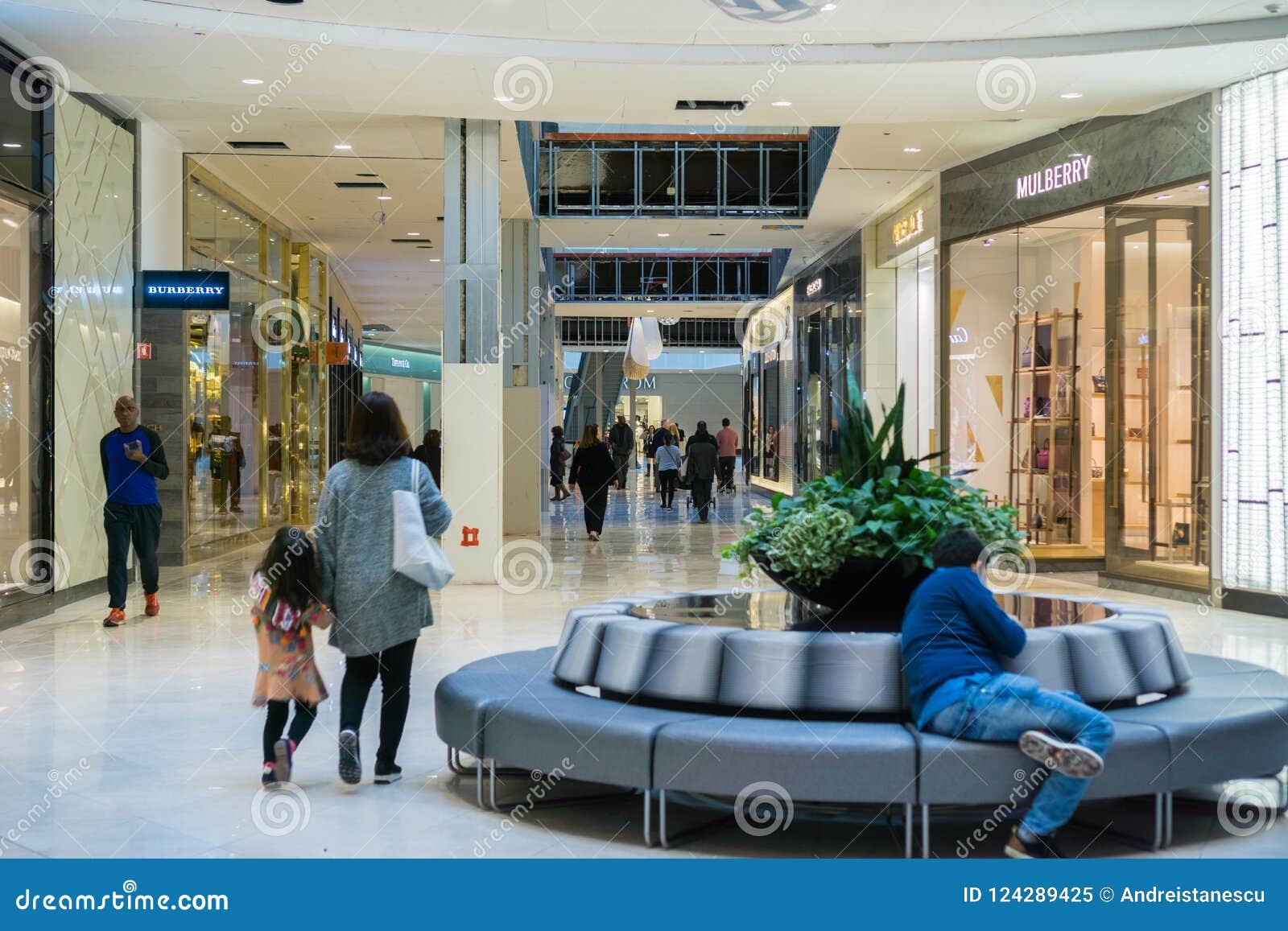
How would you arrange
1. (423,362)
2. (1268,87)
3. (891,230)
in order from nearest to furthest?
(1268,87) → (891,230) → (423,362)

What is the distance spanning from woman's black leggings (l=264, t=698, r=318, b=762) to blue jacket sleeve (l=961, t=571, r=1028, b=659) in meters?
2.42

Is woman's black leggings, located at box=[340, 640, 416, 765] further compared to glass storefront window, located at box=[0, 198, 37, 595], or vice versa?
glass storefront window, located at box=[0, 198, 37, 595]

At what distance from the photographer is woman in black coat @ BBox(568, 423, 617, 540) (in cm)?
1617

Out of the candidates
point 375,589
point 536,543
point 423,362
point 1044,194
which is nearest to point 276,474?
point 536,543

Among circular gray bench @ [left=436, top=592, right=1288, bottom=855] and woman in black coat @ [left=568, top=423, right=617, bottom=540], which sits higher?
woman in black coat @ [left=568, top=423, right=617, bottom=540]

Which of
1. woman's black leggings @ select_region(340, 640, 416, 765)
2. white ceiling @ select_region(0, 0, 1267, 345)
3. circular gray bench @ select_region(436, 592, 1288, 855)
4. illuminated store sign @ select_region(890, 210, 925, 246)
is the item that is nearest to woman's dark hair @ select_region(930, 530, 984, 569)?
circular gray bench @ select_region(436, 592, 1288, 855)

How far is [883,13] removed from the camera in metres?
8.94

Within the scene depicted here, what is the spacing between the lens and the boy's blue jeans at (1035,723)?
3.86m

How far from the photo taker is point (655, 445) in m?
23.8

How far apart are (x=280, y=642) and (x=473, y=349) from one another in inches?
279

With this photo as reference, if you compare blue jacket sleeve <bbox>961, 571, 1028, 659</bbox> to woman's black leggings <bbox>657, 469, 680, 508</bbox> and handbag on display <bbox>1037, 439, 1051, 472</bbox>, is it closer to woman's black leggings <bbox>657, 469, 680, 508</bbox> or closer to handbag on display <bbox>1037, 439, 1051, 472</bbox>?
handbag on display <bbox>1037, 439, 1051, 472</bbox>

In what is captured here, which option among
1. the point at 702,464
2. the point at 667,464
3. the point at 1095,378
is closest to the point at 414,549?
the point at 1095,378

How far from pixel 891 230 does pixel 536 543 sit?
6407 mm
